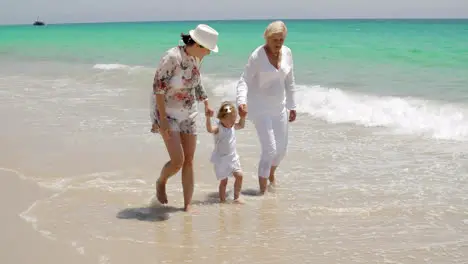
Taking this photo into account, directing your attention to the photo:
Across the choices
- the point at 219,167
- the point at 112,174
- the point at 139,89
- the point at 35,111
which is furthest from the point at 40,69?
the point at 219,167

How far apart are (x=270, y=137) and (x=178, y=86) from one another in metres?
1.34

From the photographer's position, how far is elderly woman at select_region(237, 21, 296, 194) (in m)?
5.88

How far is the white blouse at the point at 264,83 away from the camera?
19.3 ft

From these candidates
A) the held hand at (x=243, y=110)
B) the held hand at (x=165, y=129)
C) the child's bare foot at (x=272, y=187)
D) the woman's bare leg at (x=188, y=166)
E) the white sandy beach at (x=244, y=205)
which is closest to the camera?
the white sandy beach at (x=244, y=205)

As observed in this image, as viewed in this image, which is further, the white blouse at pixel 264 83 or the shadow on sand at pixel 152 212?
the white blouse at pixel 264 83

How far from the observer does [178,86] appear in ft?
16.9

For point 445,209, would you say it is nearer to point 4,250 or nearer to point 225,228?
point 225,228

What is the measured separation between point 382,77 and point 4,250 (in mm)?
14310

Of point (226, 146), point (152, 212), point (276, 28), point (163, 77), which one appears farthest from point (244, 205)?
point (276, 28)

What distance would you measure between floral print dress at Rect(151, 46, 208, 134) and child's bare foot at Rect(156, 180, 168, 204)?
70 cm

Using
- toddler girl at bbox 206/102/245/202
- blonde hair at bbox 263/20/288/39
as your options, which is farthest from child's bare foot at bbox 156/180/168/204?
blonde hair at bbox 263/20/288/39

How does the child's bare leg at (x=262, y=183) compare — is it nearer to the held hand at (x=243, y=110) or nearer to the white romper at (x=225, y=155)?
the white romper at (x=225, y=155)

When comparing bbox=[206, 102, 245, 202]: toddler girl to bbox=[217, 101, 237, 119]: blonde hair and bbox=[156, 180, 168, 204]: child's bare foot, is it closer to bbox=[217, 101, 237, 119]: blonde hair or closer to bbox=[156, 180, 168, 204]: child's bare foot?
bbox=[217, 101, 237, 119]: blonde hair

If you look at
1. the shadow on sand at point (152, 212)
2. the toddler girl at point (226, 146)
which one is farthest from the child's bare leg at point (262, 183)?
the shadow on sand at point (152, 212)
